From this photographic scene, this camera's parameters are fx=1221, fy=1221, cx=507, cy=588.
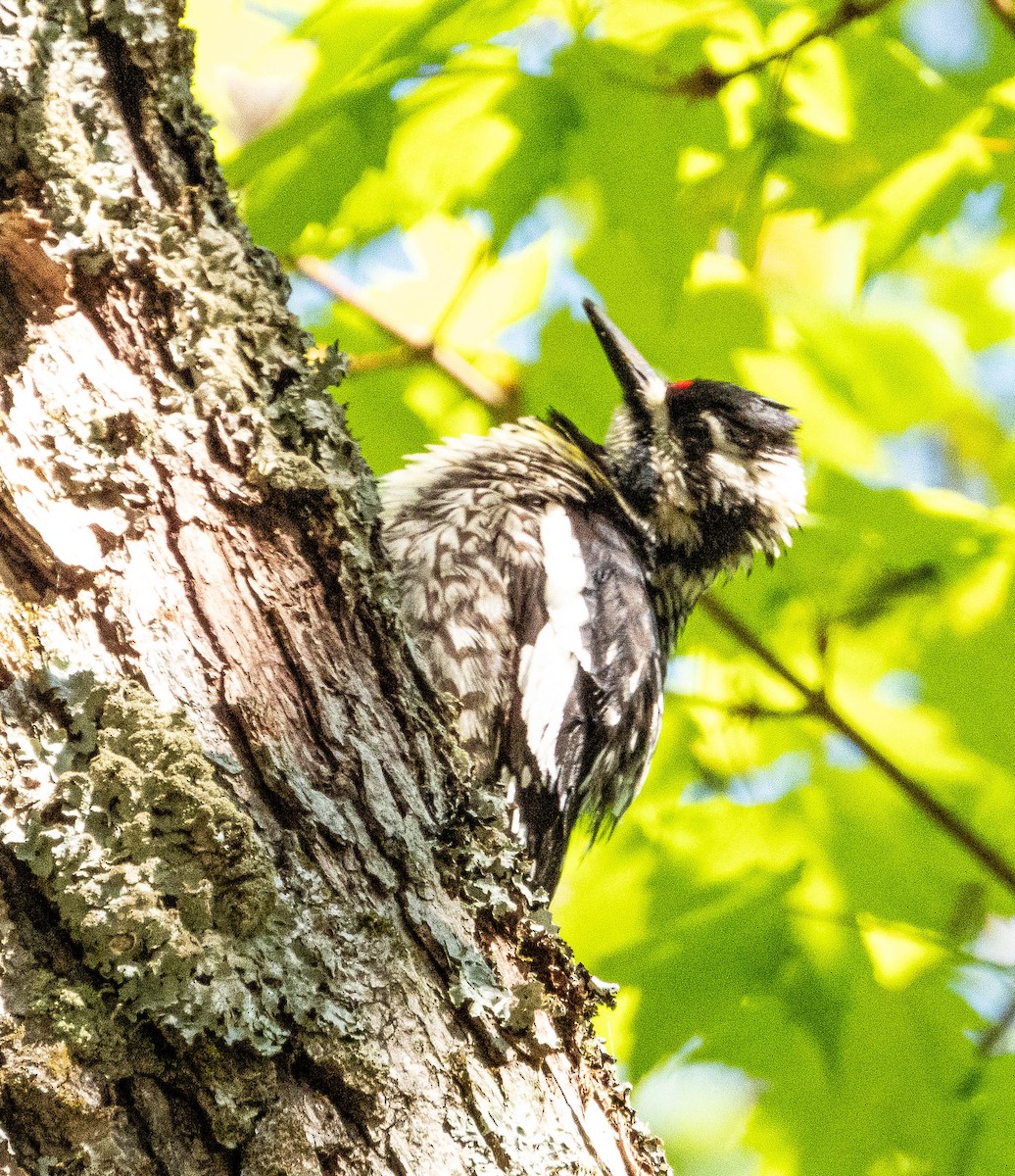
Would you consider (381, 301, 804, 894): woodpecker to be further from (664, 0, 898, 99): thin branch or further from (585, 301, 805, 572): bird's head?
(664, 0, 898, 99): thin branch

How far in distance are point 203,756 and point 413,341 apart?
79.0 inches

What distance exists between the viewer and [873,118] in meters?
2.40

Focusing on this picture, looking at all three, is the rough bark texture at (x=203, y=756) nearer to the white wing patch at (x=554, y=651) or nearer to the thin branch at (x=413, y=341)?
the white wing patch at (x=554, y=651)

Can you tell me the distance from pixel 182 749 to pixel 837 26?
1.86m

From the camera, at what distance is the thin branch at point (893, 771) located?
2662 mm

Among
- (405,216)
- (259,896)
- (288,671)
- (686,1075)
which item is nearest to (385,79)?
(405,216)

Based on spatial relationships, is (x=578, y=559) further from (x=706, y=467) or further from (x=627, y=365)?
(x=706, y=467)

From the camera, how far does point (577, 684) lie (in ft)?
9.15

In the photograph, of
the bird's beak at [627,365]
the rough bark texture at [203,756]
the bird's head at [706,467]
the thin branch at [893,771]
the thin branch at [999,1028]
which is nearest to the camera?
Answer: the rough bark texture at [203,756]

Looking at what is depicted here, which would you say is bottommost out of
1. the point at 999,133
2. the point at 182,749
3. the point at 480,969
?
the point at 480,969

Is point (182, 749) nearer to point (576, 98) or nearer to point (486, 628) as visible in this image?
point (486, 628)

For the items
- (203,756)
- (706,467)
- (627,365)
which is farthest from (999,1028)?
(203,756)

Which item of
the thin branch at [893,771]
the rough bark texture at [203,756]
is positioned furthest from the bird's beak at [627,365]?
the rough bark texture at [203,756]

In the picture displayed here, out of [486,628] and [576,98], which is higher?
[576,98]
